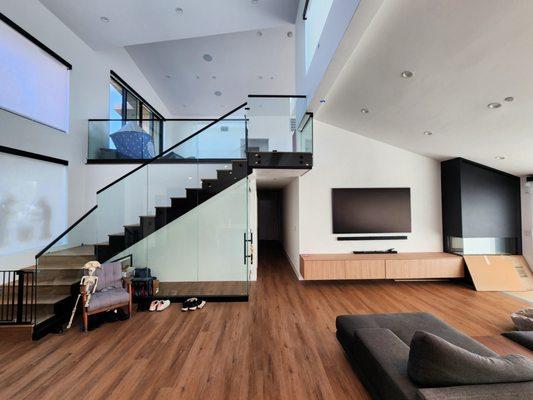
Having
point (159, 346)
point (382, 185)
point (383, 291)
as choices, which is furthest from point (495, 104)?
point (159, 346)

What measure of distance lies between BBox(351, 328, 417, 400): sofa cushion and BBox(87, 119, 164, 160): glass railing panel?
5862 millimetres

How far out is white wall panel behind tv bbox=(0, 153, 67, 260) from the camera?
146 inches

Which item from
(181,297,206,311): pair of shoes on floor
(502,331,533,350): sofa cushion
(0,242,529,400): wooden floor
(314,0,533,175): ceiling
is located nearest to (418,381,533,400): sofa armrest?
(0,242,529,400): wooden floor

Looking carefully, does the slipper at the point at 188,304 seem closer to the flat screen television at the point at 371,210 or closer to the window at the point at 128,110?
the flat screen television at the point at 371,210

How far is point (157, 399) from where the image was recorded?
1984mm

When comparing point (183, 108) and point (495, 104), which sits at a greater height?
point (183, 108)

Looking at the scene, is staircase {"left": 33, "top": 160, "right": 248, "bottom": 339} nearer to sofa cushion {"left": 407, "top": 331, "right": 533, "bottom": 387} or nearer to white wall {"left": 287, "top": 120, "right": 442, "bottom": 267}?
white wall {"left": 287, "top": 120, "right": 442, "bottom": 267}

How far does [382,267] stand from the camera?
15.7 ft

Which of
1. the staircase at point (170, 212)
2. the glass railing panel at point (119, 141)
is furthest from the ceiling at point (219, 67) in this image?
the staircase at point (170, 212)

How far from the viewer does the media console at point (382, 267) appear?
4758 millimetres

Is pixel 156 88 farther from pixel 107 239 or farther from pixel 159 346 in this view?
pixel 159 346

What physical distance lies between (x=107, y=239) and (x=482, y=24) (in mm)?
5854

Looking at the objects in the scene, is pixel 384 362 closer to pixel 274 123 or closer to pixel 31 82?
pixel 274 123

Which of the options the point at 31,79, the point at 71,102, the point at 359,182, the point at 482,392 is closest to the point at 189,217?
the point at 71,102
